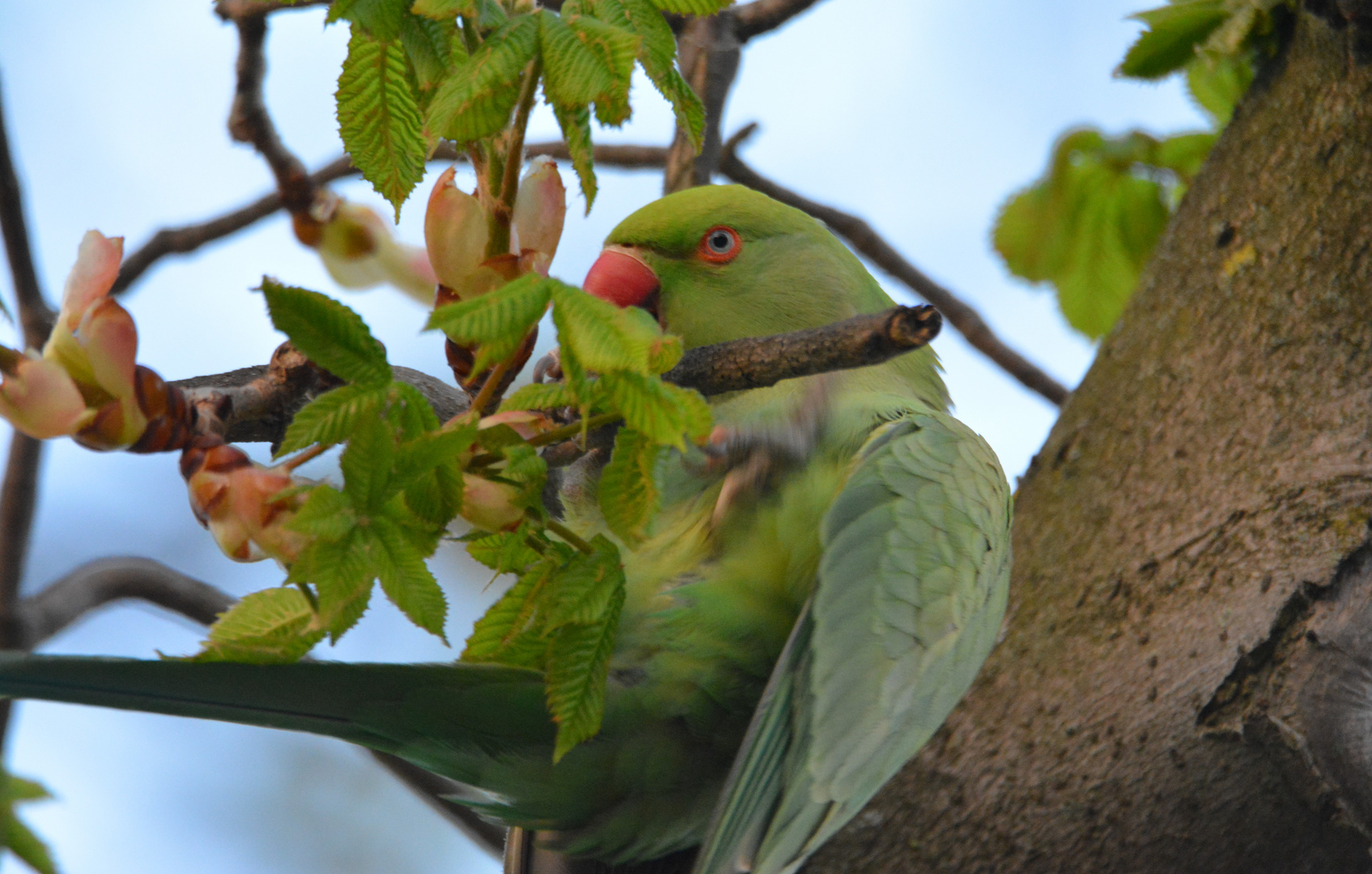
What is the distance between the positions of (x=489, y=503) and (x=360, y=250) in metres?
0.71

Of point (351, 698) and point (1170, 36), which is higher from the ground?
point (1170, 36)

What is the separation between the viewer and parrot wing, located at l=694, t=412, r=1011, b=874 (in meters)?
1.09

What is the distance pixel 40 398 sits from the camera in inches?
32.8

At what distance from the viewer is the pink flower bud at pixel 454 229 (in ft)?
3.41

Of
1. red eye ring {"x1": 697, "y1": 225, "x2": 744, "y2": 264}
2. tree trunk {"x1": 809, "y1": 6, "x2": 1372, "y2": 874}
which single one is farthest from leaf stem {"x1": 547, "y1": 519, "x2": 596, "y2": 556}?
red eye ring {"x1": 697, "y1": 225, "x2": 744, "y2": 264}

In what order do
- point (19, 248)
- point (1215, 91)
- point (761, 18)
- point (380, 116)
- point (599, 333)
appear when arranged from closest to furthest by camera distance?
1. point (599, 333)
2. point (380, 116)
3. point (19, 248)
4. point (761, 18)
5. point (1215, 91)

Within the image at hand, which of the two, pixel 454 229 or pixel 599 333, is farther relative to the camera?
pixel 454 229

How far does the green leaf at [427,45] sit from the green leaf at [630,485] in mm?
355

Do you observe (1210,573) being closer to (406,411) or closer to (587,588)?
(587,588)

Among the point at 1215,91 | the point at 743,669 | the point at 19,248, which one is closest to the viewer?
the point at 743,669

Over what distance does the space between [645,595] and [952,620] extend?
1.28 ft

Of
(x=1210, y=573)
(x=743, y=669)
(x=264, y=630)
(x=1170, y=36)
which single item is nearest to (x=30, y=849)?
(x=264, y=630)

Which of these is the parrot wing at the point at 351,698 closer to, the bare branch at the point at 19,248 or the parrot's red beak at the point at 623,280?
the parrot's red beak at the point at 623,280

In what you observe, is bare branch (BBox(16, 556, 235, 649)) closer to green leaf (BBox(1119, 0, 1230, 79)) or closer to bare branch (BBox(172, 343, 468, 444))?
bare branch (BBox(172, 343, 468, 444))
